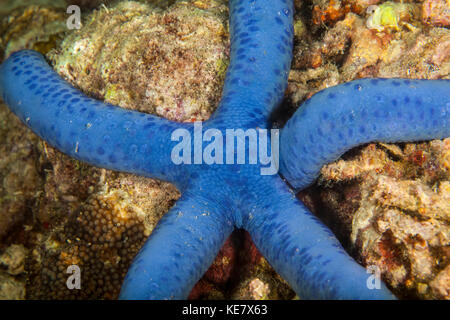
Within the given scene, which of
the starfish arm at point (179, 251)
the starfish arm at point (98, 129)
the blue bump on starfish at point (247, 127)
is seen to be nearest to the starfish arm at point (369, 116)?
the blue bump on starfish at point (247, 127)

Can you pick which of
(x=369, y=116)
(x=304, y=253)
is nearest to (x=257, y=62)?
(x=369, y=116)

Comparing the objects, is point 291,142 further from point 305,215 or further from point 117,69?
point 117,69

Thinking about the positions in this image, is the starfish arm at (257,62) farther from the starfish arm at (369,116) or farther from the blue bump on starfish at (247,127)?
the starfish arm at (369,116)

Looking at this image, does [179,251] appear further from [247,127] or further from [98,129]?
[98,129]

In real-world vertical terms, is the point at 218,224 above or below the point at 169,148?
below
